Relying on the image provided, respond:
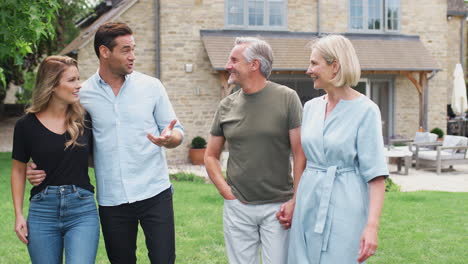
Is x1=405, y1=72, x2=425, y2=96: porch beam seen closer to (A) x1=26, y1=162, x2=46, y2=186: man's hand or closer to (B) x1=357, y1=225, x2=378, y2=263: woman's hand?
(B) x1=357, y1=225, x2=378, y2=263: woman's hand

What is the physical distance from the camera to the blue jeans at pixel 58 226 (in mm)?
3365

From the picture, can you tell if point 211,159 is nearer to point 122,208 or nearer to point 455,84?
point 122,208

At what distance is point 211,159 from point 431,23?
56.0 feet

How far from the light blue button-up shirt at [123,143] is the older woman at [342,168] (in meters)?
1.03

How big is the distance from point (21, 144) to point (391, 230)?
5271mm

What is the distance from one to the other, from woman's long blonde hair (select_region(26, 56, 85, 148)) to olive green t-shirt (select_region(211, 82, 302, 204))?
3.07ft

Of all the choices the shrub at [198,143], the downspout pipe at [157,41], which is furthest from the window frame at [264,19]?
the shrub at [198,143]

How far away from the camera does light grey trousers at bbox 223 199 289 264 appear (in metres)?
3.48

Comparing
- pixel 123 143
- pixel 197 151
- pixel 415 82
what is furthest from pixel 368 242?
pixel 415 82

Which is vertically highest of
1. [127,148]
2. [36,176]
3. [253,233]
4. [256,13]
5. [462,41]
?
[256,13]

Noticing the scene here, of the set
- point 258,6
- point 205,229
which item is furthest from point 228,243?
point 258,6

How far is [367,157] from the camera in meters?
2.95

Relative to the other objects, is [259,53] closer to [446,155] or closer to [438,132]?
[446,155]

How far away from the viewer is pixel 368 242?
2.88 metres
